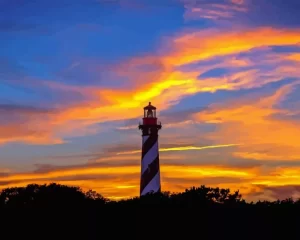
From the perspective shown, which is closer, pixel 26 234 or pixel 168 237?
pixel 168 237

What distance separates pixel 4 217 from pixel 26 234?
1.78 metres

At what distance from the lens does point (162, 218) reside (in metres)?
25.4

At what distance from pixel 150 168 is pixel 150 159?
59 cm

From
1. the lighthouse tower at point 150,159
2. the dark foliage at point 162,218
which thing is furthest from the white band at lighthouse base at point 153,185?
the dark foliage at point 162,218

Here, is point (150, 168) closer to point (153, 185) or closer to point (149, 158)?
point (149, 158)

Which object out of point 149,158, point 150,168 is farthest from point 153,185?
point 149,158

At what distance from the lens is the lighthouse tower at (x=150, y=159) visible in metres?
40.4

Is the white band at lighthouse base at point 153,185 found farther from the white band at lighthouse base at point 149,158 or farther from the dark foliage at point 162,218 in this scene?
the dark foliage at point 162,218

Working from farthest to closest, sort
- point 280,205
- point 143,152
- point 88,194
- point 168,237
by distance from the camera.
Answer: point 143,152 → point 88,194 → point 280,205 → point 168,237

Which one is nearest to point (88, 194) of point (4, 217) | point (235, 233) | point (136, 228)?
point (4, 217)

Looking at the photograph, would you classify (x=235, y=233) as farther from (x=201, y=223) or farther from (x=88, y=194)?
(x=88, y=194)

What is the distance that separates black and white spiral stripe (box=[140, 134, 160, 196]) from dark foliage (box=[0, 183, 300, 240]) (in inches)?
433

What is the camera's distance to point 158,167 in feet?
134

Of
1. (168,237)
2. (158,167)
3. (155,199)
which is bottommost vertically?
(168,237)
